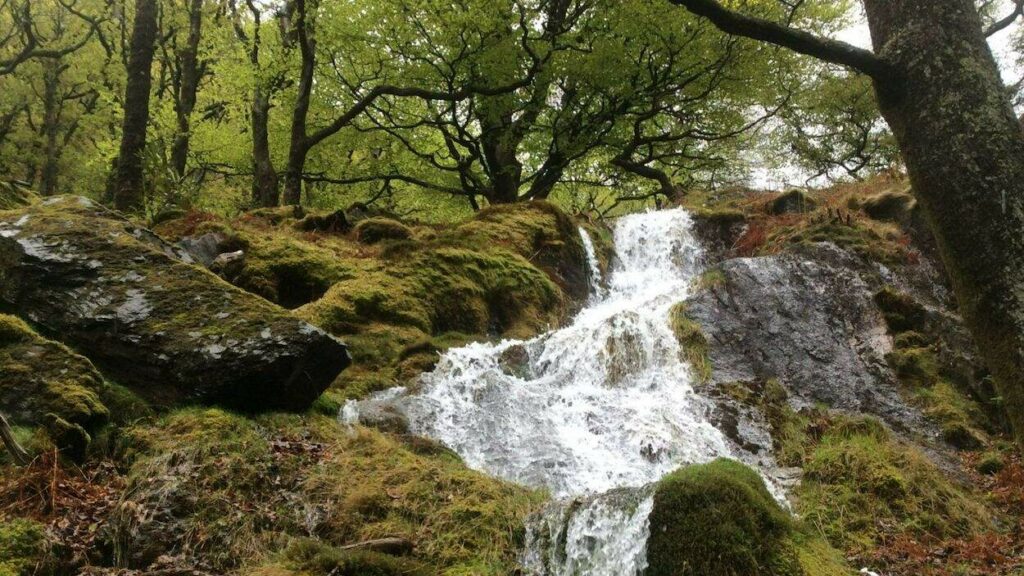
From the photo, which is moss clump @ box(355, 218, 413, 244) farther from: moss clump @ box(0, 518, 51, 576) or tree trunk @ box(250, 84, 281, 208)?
moss clump @ box(0, 518, 51, 576)

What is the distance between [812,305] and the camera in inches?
380

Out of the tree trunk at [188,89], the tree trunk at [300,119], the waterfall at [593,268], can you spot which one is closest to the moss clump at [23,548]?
the tree trunk at [300,119]

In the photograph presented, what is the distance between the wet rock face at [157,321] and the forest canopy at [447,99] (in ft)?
11.7

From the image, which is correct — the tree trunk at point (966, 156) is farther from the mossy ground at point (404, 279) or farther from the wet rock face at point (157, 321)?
the mossy ground at point (404, 279)

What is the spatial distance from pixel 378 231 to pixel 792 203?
9.27 meters

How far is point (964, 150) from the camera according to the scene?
2418 mm

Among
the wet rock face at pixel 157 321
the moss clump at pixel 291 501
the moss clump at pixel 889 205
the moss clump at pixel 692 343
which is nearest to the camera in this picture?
the moss clump at pixel 291 501

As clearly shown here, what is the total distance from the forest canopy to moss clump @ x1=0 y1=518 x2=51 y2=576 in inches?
258

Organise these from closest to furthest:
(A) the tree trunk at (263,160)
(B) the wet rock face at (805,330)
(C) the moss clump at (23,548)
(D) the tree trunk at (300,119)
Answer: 1. (C) the moss clump at (23,548)
2. (B) the wet rock face at (805,330)
3. (D) the tree trunk at (300,119)
4. (A) the tree trunk at (263,160)

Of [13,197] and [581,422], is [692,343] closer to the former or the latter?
[581,422]

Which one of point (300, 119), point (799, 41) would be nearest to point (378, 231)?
point (300, 119)

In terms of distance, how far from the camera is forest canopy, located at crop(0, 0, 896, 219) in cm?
1163

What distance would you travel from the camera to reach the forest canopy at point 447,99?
1163 cm

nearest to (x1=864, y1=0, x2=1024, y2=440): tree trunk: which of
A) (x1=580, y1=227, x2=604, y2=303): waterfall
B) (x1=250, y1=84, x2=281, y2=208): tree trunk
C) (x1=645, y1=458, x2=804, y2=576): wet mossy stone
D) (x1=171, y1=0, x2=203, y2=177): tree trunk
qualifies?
(x1=645, y1=458, x2=804, y2=576): wet mossy stone
